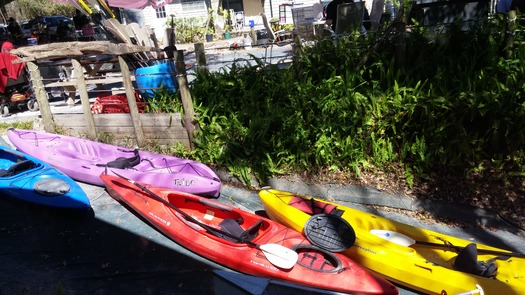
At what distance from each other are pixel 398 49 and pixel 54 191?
499 centimetres

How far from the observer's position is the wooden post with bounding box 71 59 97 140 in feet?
21.8

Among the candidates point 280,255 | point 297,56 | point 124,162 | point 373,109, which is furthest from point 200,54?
point 280,255

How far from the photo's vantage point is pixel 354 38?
6152 mm

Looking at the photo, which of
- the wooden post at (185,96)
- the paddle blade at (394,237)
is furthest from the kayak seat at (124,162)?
the paddle blade at (394,237)

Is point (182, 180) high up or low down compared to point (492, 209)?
up

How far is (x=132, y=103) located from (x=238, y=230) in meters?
3.27

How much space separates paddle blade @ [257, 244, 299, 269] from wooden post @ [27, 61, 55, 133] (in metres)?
5.37

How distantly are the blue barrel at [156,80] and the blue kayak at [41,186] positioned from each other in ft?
6.71

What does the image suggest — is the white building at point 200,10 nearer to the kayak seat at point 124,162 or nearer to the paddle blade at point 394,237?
the kayak seat at point 124,162

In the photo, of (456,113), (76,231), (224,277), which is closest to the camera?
(224,277)

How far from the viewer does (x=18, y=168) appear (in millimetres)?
5344

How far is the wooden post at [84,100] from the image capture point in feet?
21.8

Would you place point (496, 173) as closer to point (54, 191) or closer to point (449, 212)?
point (449, 212)

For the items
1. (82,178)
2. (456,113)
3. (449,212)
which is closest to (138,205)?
(82,178)
